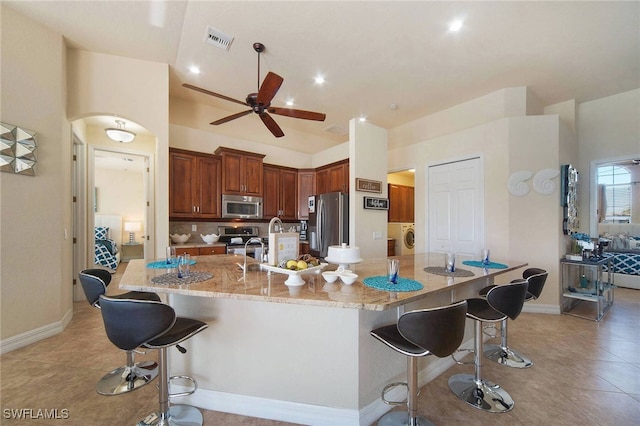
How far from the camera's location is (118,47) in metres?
3.06

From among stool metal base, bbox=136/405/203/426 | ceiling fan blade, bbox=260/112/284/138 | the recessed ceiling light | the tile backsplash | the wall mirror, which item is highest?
the recessed ceiling light

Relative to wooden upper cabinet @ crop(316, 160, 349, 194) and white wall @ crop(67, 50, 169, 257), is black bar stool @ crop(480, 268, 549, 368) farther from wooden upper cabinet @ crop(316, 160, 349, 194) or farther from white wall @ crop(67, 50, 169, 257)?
white wall @ crop(67, 50, 169, 257)

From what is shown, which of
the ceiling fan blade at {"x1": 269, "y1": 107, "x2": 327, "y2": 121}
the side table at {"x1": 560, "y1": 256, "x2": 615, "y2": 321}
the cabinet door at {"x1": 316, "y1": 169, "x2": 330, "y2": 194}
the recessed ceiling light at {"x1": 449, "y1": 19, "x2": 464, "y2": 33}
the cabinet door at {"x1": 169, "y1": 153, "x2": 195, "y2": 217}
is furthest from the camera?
the cabinet door at {"x1": 316, "y1": 169, "x2": 330, "y2": 194}

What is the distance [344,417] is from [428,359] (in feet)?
3.01

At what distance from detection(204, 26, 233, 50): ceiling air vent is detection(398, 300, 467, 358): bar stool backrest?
10.9 feet

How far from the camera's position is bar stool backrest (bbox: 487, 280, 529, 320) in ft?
5.70

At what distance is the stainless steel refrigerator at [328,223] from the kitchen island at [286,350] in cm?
245

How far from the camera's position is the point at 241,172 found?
4684 millimetres

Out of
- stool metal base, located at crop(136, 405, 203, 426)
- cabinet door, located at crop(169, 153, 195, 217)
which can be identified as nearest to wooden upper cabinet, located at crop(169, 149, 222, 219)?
cabinet door, located at crop(169, 153, 195, 217)

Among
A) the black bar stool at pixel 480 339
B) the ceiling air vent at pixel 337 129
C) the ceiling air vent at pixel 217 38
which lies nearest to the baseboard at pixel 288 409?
the black bar stool at pixel 480 339

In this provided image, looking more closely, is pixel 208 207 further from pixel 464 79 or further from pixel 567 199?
pixel 567 199

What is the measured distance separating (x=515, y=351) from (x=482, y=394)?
0.99m

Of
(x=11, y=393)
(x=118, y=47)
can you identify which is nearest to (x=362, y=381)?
(x=11, y=393)

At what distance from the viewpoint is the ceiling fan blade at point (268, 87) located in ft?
7.61
